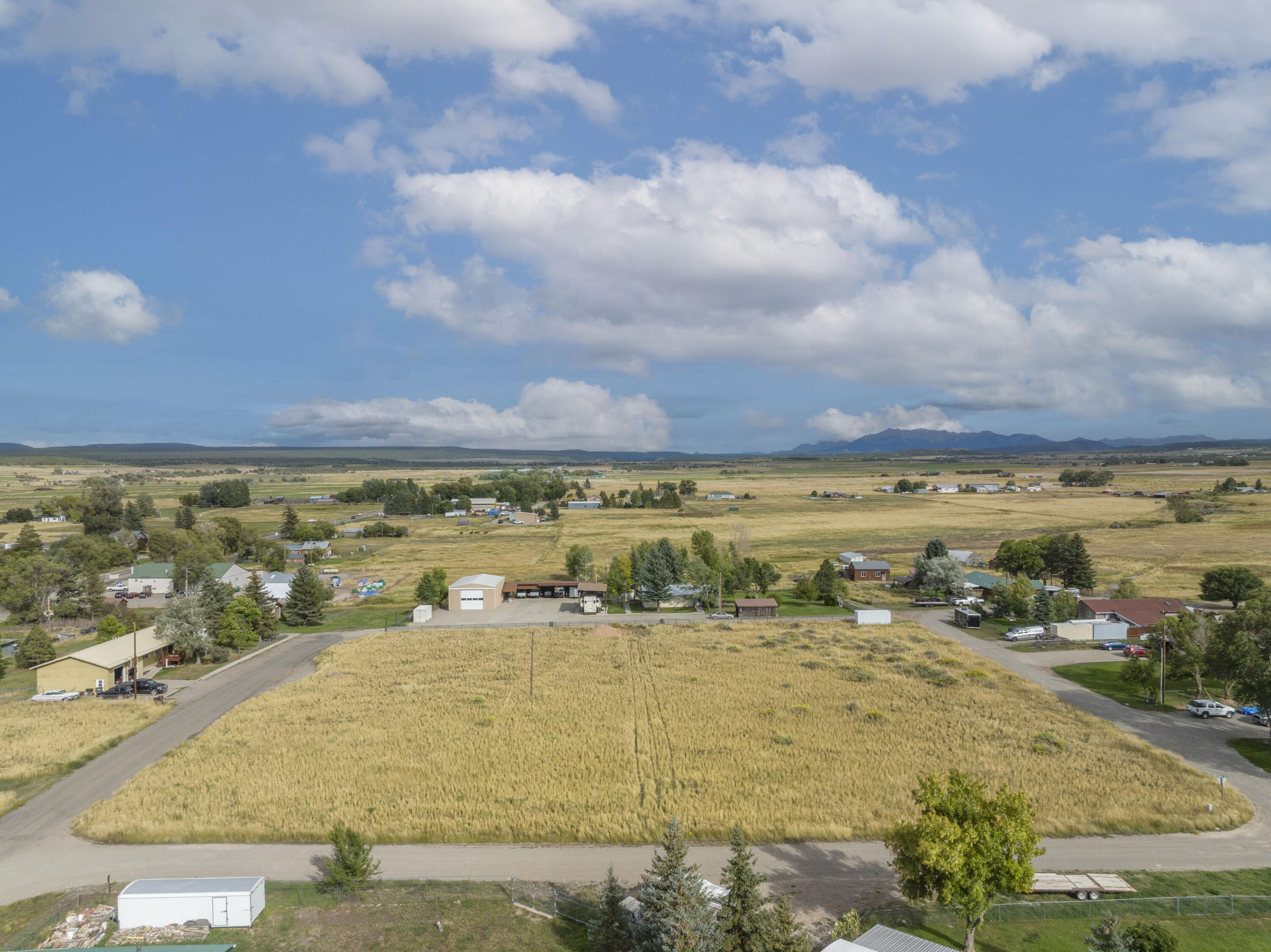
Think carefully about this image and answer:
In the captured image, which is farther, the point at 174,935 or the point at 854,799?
the point at 854,799

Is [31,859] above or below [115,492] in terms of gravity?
below

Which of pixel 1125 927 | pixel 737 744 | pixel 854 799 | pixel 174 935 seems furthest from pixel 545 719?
pixel 1125 927

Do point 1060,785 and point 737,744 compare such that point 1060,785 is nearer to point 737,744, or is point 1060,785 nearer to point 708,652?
point 737,744

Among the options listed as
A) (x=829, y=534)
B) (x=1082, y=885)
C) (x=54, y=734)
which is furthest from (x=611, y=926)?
(x=829, y=534)

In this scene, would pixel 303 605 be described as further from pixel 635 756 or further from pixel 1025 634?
pixel 1025 634

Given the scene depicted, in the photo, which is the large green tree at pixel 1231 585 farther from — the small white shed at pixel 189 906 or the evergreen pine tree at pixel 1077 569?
the small white shed at pixel 189 906

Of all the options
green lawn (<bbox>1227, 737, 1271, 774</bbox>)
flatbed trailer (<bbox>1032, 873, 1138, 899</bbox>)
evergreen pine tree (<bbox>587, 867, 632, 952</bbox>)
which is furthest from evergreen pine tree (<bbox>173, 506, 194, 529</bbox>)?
green lawn (<bbox>1227, 737, 1271, 774</bbox>)

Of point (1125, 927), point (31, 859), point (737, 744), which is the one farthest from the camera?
point (737, 744)
